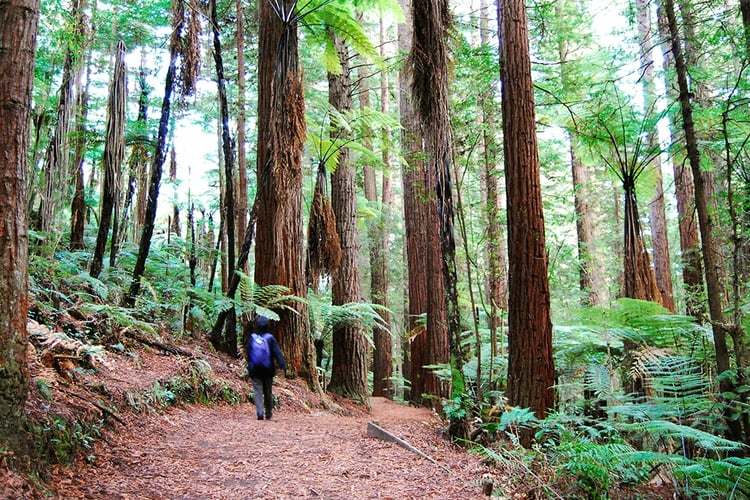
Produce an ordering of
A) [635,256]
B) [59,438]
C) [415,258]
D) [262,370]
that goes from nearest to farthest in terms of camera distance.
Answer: [59,438] < [262,370] < [635,256] < [415,258]

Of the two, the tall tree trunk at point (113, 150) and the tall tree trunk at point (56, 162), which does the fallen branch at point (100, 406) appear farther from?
the tall tree trunk at point (56, 162)

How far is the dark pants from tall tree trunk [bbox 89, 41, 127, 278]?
9.35 ft

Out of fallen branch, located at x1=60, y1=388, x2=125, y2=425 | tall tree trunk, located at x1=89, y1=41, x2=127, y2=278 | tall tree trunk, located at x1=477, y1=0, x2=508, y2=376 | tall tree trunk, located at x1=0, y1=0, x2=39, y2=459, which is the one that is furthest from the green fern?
tall tree trunk, located at x1=0, y1=0, x2=39, y2=459

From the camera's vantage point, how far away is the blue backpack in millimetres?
6117

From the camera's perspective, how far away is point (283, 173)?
7.21 meters

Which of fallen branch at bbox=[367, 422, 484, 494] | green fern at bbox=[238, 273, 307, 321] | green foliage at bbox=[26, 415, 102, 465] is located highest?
green fern at bbox=[238, 273, 307, 321]

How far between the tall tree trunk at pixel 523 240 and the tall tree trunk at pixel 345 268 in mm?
3898

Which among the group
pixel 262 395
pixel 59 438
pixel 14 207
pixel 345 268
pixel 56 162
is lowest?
pixel 262 395

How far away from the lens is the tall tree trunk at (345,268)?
9516 millimetres

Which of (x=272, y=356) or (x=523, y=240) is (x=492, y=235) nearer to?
(x=523, y=240)

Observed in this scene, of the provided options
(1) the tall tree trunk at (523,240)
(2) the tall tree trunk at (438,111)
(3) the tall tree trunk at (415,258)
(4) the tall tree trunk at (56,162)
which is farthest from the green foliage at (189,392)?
(3) the tall tree trunk at (415,258)

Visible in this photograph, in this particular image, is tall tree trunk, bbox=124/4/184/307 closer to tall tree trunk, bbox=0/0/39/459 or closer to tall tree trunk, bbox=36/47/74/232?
tall tree trunk, bbox=36/47/74/232

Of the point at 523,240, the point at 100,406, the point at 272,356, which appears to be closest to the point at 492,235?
the point at 523,240

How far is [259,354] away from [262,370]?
0.66 ft
